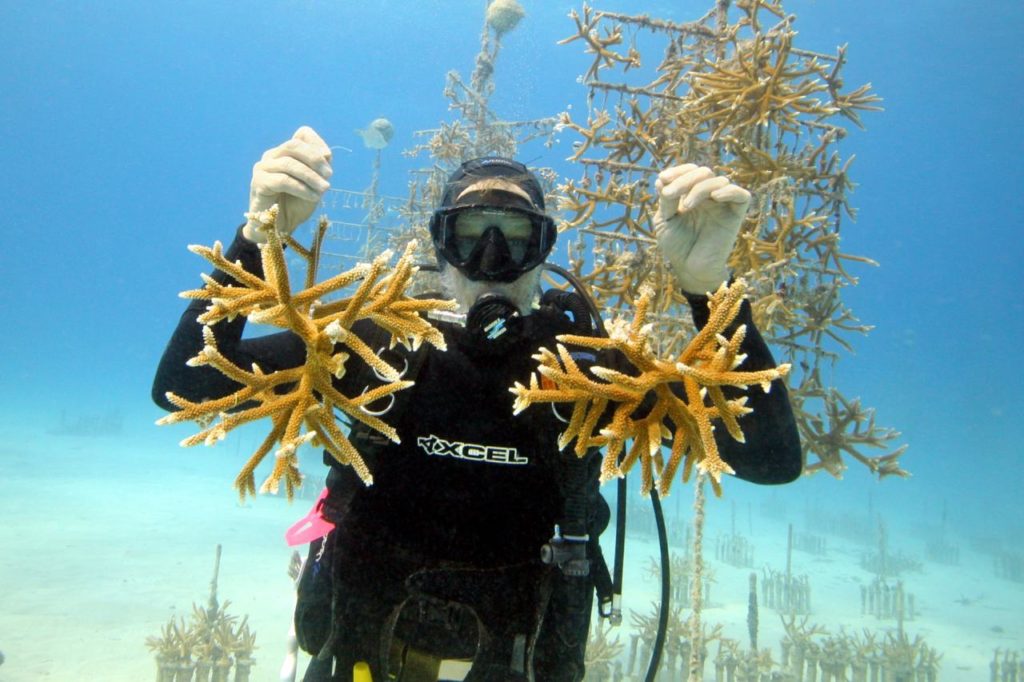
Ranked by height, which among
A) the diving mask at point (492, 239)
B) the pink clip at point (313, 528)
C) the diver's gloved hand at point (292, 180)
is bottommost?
the pink clip at point (313, 528)

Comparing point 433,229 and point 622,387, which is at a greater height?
point 433,229

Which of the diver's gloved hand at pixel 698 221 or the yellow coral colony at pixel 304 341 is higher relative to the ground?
the diver's gloved hand at pixel 698 221

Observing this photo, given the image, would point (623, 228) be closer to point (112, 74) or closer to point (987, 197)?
point (987, 197)

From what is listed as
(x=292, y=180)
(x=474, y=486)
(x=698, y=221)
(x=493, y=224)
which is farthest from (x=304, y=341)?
(x=698, y=221)

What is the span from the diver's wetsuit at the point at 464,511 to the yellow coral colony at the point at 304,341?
73 cm

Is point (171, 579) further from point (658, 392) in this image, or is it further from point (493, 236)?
point (658, 392)

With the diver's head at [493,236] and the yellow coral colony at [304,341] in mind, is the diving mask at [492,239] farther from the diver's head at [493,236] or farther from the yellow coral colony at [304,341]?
the yellow coral colony at [304,341]

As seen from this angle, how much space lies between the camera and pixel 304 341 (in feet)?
6.49

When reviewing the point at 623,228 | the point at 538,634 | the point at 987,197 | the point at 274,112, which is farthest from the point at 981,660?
the point at 274,112

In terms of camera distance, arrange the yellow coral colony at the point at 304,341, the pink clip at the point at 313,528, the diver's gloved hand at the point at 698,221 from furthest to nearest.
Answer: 1. the pink clip at the point at 313,528
2. the diver's gloved hand at the point at 698,221
3. the yellow coral colony at the point at 304,341

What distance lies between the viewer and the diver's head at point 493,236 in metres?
3.04

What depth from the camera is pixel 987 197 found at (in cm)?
13288

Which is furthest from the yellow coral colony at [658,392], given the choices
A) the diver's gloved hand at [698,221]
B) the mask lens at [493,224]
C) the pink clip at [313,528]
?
the pink clip at [313,528]

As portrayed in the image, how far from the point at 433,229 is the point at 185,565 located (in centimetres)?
1791
